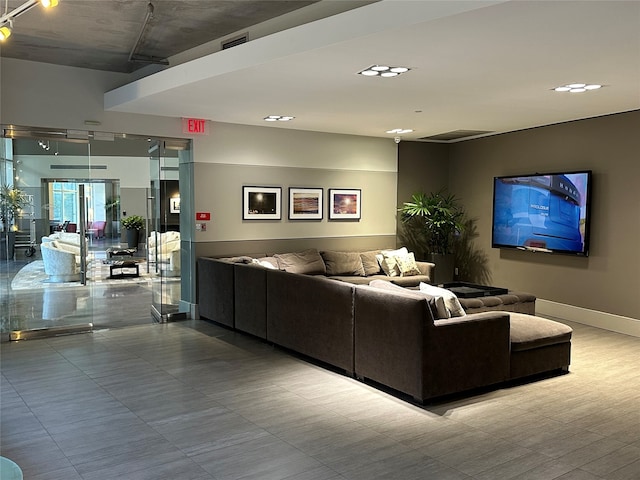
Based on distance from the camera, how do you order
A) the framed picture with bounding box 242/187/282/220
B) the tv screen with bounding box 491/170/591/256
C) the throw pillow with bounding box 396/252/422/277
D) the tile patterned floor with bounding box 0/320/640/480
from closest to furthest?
the tile patterned floor with bounding box 0/320/640/480 → the tv screen with bounding box 491/170/591/256 → the framed picture with bounding box 242/187/282/220 → the throw pillow with bounding box 396/252/422/277

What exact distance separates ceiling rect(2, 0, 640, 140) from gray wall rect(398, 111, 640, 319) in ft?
1.40

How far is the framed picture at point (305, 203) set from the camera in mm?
8469

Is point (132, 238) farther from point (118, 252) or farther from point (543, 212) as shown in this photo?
point (543, 212)

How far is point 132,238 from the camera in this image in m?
13.4

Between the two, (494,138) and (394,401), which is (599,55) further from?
(494,138)

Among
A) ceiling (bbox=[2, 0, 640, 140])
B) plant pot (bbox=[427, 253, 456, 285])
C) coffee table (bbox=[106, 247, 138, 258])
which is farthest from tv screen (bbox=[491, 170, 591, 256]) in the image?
coffee table (bbox=[106, 247, 138, 258])

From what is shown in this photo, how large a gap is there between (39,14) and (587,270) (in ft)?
22.8

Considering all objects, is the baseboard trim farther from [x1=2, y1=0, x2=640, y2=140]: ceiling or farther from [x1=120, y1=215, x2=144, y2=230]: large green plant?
[x1=120, y1=215, x2=144, y2=230]: large green plant

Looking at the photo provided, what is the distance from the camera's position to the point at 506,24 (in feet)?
11.3

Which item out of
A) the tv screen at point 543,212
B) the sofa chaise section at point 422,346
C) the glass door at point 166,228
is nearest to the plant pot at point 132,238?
the glass door at point 166,228

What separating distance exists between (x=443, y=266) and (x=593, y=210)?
2.63 m

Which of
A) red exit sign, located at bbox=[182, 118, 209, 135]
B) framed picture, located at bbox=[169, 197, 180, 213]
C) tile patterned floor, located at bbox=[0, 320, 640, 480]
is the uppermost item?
red exit sign, located at bbox=[182, 118, 209, 135]

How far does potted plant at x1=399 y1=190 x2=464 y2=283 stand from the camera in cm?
927

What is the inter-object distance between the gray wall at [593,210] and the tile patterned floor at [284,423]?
Result: 1.62 metres
